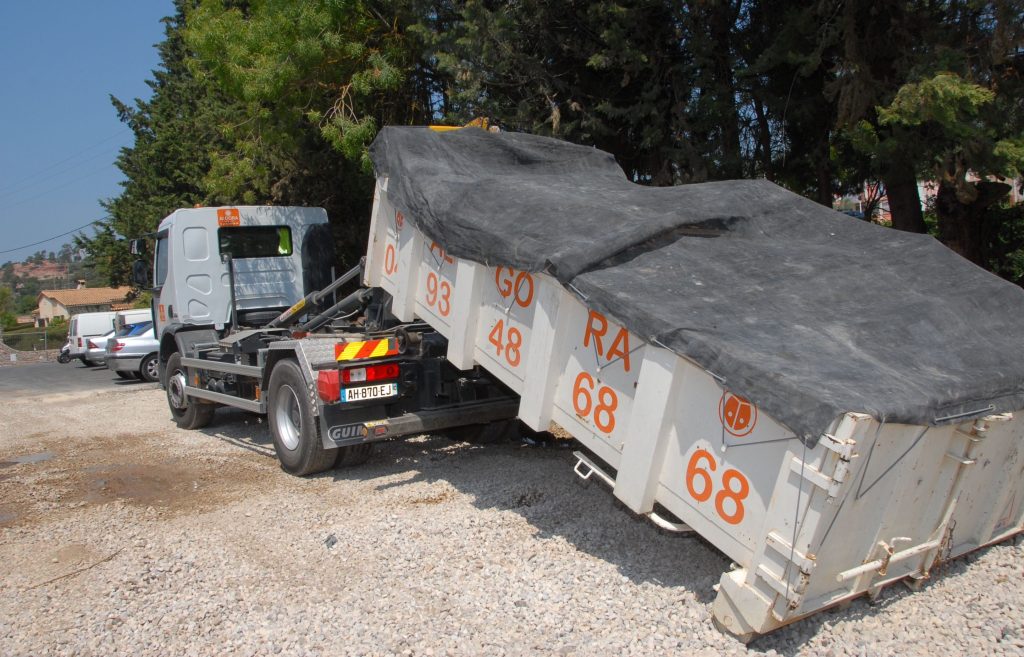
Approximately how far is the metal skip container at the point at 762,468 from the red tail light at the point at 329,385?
1.81 metres

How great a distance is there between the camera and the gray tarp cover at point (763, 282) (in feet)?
11.0

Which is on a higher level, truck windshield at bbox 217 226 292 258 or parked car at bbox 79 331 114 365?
truck windshield at bbox 217 226 292 258

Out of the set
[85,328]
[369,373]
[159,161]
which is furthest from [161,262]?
[159,161]

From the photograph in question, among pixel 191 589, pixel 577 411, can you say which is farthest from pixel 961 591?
pixel 191 589

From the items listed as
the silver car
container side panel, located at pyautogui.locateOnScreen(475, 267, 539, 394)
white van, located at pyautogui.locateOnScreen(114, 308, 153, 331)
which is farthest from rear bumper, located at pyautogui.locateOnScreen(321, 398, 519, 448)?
white van, located at pyautogui.locateOnScreen(114, 308, 153, 331)

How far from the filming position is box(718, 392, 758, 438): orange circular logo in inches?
135

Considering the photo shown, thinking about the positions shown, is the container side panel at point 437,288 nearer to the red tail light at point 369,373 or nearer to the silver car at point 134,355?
the red tail light at point 369,373

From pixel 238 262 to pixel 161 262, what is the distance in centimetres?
123

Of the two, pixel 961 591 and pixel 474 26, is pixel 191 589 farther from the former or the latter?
pixel 474 26

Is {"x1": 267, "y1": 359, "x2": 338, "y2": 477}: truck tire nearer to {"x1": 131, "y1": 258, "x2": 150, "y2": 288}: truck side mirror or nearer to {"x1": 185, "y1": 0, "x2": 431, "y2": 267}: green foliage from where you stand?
{"x1": 131, "y1": 258, "x2": 150, "y2": 288}: truck side mirror

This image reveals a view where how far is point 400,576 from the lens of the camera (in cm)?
443

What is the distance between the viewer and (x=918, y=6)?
908cm

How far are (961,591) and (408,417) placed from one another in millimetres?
4036

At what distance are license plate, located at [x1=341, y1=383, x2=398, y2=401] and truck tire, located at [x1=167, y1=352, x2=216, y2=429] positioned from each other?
4.23 metres
